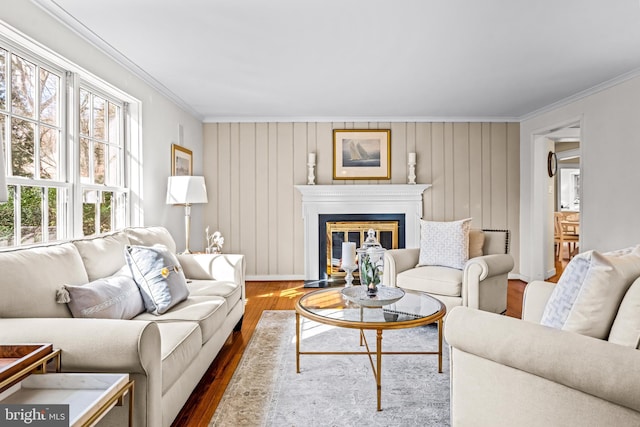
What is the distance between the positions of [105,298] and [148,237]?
117 centimetres

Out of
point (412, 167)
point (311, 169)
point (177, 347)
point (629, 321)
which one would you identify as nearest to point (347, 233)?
point (311, 169)

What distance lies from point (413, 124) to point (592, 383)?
461 cm

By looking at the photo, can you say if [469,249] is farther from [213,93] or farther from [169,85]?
[169,85]

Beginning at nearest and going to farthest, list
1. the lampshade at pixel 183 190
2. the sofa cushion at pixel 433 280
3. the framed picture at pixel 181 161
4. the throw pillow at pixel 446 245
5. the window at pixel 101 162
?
the window at pixel 101 162 < the sofa cushion at pixel 433 280 < the throw pillow at pixel 446 245 < the lampshade at pixel 183 190 < the framed picture at pixel 181 161

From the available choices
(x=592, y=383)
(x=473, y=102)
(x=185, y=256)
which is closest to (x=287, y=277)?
(x=185, y=256)

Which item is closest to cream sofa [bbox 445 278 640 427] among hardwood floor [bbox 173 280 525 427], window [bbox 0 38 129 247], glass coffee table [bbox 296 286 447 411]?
glass coffee table [bbox 296 286 447 411]

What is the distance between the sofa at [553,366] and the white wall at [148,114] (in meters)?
2.75

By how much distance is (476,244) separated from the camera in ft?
12.2

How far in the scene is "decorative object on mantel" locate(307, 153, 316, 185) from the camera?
530 cm

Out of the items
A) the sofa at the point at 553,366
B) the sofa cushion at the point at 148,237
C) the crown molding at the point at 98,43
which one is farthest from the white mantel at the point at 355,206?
the sofa at the point at 553,366

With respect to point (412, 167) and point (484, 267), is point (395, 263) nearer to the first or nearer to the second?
point (484, 267)

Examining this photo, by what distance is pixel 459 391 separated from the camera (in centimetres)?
160

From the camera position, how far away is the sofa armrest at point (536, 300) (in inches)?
80.4

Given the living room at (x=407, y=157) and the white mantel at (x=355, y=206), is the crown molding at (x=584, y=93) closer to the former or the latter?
the living room at (x=407, y=157)
